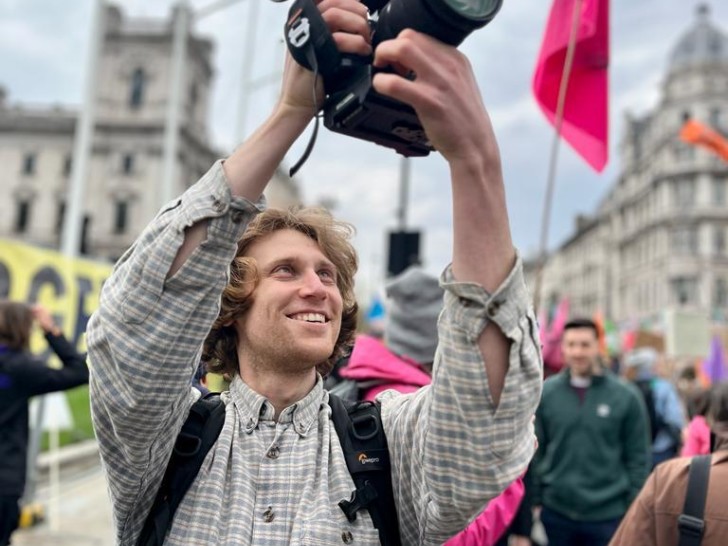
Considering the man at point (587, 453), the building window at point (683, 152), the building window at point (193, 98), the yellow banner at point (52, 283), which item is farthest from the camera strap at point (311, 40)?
the building window at point (683, 152)

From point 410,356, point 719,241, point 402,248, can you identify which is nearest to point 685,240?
point 719,241

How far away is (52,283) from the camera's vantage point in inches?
259

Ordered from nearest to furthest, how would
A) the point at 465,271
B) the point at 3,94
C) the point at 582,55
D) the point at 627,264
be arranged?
1. the point at 465,271
2. the point at 582,55
3. the point at 3,94
4. the point at 627,264

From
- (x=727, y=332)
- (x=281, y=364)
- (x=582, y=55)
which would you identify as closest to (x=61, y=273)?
(x=582, y=55)

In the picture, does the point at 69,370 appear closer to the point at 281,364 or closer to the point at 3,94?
the point at 281,364

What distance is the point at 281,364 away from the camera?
5.48 feet

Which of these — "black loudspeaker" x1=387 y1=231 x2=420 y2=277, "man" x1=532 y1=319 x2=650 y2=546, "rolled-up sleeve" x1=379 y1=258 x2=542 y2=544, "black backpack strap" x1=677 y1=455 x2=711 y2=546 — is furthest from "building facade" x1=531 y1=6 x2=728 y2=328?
"rolled-up sleeve" x1=379 y1=258 x2=542 y2=544

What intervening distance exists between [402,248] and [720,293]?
177 feet

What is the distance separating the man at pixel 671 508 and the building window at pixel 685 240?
195ft

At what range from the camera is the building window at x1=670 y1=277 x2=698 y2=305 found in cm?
5562

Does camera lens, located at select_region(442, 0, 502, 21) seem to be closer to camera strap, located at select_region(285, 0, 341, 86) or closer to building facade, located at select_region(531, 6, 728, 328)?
camera strap, located at select_region(285, 0, 341, 86)

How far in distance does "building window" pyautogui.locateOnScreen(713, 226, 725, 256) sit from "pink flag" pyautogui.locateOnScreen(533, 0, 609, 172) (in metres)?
58.3

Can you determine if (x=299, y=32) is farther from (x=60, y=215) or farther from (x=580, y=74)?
(x=60, y=215)

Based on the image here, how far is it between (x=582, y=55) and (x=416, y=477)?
3.19 metres
